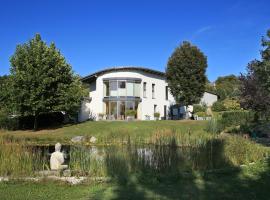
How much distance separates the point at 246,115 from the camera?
33.9 m

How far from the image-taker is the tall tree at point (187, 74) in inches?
1671

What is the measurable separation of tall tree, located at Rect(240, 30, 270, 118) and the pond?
529 centimetres

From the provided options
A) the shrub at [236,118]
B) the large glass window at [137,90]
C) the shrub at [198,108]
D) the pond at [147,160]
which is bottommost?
the pond at [147,160]

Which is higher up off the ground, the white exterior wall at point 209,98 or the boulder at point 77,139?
the white exterior wall at point 209,98

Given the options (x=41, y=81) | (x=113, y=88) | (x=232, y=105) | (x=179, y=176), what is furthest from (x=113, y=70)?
(x=179, y=176)

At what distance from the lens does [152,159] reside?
472 inches

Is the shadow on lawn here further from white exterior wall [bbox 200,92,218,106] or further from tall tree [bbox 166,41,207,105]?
white exterior wall [bbox 200,92,218,106]

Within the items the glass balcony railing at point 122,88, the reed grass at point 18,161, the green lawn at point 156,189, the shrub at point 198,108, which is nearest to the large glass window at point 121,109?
the glass balcony railing at point 122,88

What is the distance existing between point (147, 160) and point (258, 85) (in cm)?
1237

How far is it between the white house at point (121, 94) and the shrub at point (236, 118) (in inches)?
558

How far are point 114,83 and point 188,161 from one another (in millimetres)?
33706

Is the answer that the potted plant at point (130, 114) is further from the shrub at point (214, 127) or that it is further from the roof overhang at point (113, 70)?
the shrub at point (214, 127)

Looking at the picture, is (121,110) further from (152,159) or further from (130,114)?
(152,159)

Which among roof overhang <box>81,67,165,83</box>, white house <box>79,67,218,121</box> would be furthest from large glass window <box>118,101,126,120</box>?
roof overhang <box>81,67,165,83</box>
